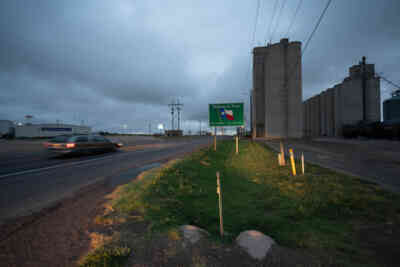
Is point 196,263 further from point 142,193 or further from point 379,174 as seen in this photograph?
point 379,174

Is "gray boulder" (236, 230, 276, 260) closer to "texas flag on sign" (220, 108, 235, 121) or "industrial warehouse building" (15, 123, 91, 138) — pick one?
"texas flag on sign" (220, 108, 235, 121)

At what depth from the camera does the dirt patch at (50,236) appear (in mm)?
1944

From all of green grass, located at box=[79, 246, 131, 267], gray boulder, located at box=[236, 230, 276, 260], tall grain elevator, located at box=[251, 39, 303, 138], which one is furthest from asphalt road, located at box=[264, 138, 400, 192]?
tall grain elevator, located at box=[251, 39, 303, 138]

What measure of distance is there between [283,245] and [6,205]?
227 inches

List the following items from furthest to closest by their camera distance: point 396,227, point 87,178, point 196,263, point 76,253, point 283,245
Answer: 1. point 87,178
2. point 396,227
3. point 283,245
4. point 76,253
5. point 196,263

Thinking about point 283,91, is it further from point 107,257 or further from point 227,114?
point 107,257

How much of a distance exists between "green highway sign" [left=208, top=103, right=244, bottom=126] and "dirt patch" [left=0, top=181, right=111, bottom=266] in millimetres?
13553

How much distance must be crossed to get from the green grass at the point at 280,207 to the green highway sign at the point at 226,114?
1109 cm

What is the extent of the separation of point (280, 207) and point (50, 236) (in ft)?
13.9

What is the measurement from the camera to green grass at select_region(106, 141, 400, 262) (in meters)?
2.50

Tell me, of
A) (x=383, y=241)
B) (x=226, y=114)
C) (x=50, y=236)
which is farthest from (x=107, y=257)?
(x=226, y=114)

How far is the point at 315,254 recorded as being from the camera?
6.64ft

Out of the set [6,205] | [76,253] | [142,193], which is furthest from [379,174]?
[6,205]

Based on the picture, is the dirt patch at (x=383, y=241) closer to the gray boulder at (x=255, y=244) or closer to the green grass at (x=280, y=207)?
the green grass at (x=280, y=207)
